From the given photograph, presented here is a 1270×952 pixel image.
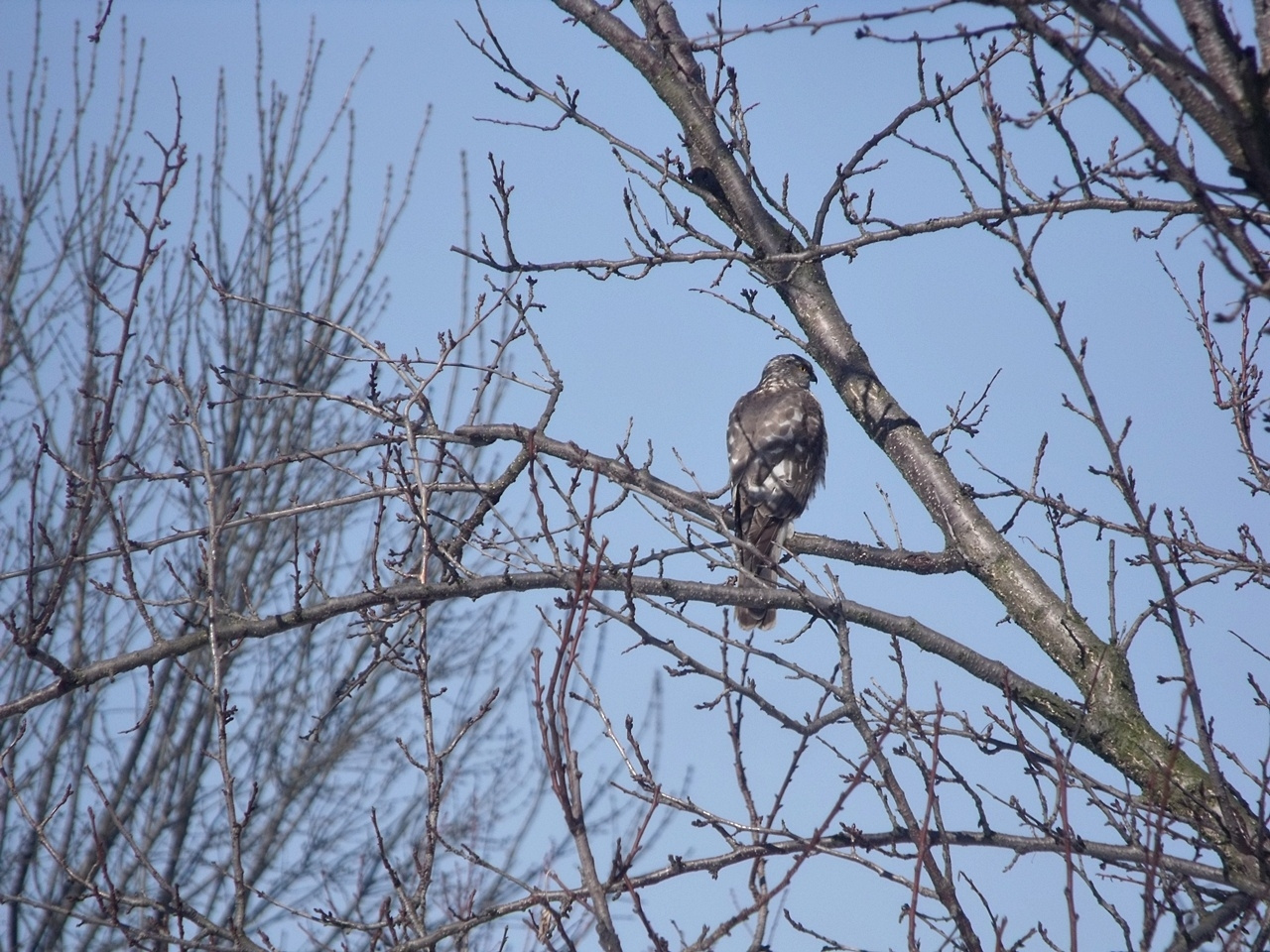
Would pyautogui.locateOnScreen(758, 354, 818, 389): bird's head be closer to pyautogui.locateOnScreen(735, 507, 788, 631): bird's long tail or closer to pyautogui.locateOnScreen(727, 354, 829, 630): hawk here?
pyautogui.locateOnScreen(727, 354, 829, 630): hawk

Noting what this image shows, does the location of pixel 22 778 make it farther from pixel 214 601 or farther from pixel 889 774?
pixel 889 774

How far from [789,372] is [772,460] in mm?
1283

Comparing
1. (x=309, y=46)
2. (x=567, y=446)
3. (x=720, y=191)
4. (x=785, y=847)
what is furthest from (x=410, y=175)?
(x=785, y=847)

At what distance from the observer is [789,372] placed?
27.1 feet

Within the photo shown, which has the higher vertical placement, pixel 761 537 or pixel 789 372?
A: pixel 789 372

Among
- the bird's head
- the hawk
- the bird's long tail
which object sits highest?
the bird's head

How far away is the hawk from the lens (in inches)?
268

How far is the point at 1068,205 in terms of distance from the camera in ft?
11.6

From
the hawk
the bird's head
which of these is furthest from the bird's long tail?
the bird's head

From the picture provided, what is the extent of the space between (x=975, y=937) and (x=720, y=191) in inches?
131

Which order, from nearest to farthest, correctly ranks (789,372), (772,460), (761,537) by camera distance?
(761,537), (772,460), (789,372)

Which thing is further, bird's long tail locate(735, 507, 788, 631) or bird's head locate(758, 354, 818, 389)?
bird's head locate(758, 354, 818, 389)

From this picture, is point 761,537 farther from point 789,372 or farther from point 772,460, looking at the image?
point 789,372

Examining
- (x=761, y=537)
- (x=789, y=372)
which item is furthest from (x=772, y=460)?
(x=789, y=372)
